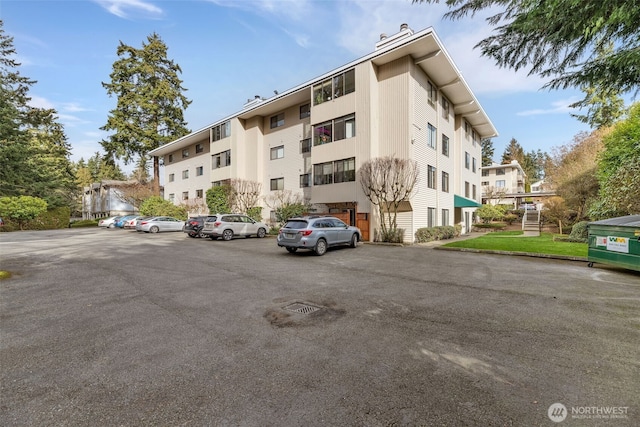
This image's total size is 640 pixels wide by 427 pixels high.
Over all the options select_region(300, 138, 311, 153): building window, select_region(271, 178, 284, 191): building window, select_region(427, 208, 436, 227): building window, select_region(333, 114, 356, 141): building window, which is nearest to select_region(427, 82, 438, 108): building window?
select_region(333, 114, 356, 141): building window

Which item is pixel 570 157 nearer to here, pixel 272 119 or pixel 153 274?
pixel 272 119

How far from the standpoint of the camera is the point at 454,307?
225 inches

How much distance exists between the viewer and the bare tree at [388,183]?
17.1m

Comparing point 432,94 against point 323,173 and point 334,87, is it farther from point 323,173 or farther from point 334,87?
point 323,173

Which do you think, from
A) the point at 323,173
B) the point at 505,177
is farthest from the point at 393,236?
the point at 505,177

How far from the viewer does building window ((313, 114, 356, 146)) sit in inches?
768

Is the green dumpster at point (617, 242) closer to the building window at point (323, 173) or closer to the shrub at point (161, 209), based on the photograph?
the building window at point (323, 173)

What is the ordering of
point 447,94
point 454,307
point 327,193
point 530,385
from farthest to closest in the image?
point 447,94 → point 327,193 → point 454,307 → point 530,385

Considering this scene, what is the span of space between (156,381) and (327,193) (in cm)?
1797

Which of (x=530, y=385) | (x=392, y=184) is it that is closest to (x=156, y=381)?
(x=530, y=385)

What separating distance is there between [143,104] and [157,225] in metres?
23.1

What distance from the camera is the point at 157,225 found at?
86.5 feet

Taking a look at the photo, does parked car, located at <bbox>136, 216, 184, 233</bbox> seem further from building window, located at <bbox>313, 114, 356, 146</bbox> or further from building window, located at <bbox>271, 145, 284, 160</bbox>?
building window, located at <bbox>313, 114, 356, 146</bbox>
